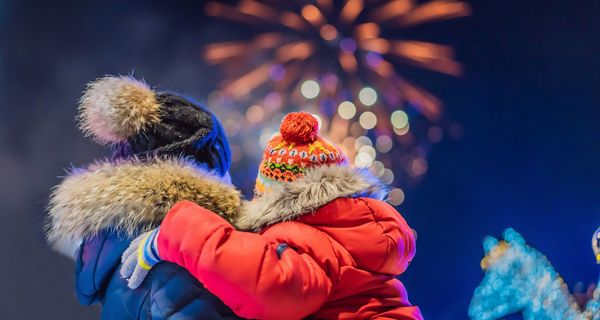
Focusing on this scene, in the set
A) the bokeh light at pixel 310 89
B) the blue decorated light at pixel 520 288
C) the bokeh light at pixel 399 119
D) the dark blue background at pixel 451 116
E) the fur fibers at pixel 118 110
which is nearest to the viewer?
the fur fibers at pixel 118 110

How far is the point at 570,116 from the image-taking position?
2781 mm

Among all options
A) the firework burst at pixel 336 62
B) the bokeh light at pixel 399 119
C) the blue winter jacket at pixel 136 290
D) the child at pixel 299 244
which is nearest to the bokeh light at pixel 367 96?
the firework burst at pixel 336 62

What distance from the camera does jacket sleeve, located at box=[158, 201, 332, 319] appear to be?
0.93 metres

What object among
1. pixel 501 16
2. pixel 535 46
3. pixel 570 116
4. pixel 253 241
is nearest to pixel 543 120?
pixel 570 116

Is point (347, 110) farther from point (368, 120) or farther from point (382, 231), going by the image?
point (382, 231)

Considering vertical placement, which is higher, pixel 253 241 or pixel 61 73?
pixel 61 73

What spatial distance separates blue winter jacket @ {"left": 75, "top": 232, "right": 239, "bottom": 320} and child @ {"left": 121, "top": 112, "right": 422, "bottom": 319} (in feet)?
0.12

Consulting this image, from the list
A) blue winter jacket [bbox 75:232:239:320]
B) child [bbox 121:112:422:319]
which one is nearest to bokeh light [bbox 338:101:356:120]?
child [bbox 121:112:422:319]

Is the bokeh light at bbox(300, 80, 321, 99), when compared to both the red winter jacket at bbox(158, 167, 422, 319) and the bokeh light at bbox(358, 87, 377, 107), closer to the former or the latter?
the bokeh light at bbox(358, 87, 377, 107)

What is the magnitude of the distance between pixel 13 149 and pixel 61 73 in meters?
0.39

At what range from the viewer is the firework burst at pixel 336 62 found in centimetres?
314

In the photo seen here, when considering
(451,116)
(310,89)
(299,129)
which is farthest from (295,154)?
(310,89)

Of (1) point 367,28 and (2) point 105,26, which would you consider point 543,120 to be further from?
(2) point 105,26

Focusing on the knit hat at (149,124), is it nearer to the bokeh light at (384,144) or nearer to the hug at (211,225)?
the hug at (211,225)
